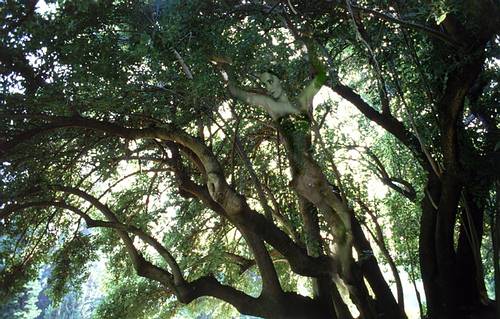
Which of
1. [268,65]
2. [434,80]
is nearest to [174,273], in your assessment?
[268,65]

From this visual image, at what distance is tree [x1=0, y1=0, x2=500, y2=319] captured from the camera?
4.84 m

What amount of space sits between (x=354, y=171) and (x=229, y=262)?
111 inches

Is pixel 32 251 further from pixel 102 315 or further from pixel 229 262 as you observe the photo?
pixel 229 262

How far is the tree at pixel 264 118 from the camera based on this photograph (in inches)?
190

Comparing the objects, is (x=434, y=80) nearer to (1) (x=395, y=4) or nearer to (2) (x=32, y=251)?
(1) (x=395, y=4)

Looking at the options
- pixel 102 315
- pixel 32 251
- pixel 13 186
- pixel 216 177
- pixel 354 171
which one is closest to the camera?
pixel 216 177

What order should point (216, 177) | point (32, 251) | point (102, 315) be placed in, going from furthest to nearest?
point (102, 315) < point (32, 251) < point (216, 177)

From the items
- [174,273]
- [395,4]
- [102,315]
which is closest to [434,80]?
[395,4]

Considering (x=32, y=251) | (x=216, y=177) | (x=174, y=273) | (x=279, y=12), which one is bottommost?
(x=174, y=273)

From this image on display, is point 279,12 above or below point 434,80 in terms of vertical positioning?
above

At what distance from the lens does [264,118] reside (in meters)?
6.61

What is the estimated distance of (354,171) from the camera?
830 cm

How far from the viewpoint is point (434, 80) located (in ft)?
18.3

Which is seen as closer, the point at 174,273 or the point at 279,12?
the point at 279,12
